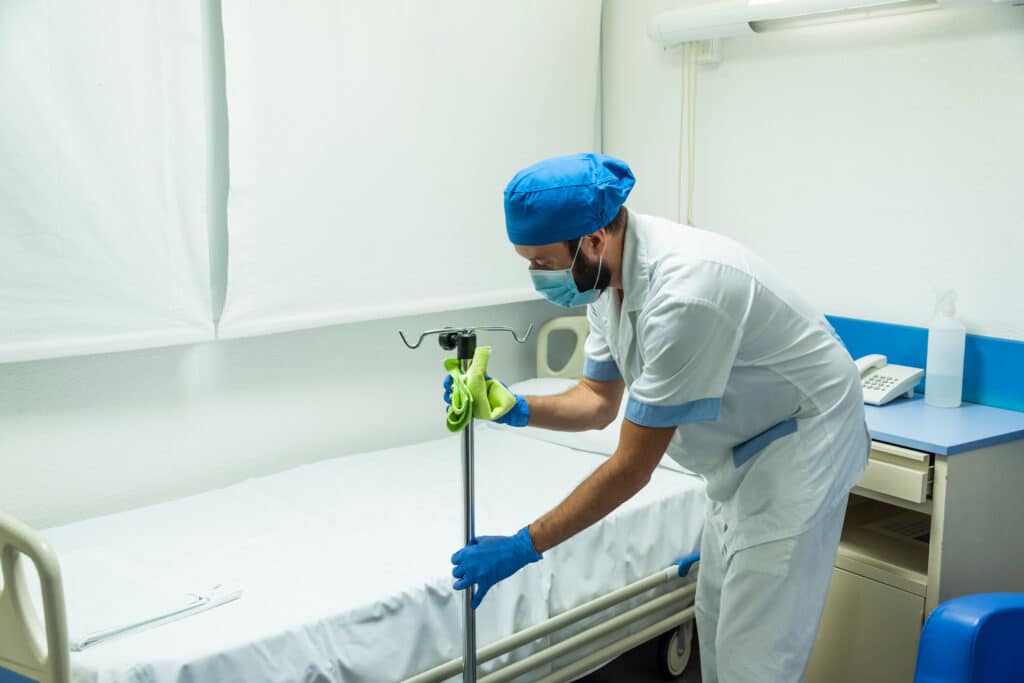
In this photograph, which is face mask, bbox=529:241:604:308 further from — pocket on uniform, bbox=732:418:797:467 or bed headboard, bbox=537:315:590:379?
bed headboard, bbox=537:315:590:379

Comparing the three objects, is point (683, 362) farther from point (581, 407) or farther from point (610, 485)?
point (581, 407)

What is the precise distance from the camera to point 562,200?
5.04 feet

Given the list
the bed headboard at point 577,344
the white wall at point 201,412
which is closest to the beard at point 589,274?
the white wall at point 201,412

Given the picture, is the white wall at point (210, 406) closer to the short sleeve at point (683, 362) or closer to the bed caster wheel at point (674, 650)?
the bed caster wheel at point (674, 650)

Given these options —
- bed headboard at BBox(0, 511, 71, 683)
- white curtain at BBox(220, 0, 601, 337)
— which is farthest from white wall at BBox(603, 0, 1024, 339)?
bed headboard at BBox(0, 511, 71, 683)

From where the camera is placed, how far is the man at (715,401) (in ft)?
5.09

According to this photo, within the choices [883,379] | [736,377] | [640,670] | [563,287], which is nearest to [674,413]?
[736,377]

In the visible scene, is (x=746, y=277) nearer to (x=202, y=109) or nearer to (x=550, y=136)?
(x=202, y=109)

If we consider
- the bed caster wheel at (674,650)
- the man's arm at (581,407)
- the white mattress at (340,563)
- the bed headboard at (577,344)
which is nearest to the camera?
the white mattress at (340,563)

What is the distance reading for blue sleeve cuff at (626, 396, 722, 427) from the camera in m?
1.55

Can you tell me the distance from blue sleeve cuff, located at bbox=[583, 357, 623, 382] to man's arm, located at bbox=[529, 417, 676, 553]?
33 cm

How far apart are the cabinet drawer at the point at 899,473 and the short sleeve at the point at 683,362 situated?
67cm

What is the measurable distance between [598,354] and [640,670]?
1081mm

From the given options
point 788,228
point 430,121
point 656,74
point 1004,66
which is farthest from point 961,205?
point 430,121
